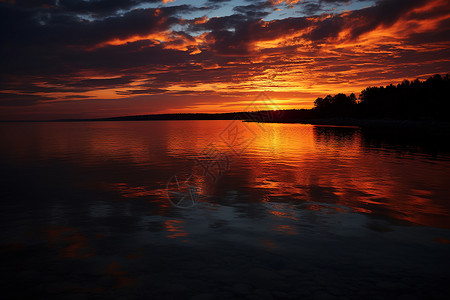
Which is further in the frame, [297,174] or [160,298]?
[297,174]

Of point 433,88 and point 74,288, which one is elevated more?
point 433,88

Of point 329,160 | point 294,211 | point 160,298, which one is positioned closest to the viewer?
point 160,298

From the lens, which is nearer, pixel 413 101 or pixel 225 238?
pixel 225 238

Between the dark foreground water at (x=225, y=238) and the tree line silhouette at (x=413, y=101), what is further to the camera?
the tree line silhouette at (x=413, y=101)

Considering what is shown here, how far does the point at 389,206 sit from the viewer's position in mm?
14328

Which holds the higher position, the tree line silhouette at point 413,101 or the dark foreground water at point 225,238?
the tree line silhouette at point 413,101

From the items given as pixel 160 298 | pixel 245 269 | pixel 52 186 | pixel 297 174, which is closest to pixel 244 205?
pixel 245 269

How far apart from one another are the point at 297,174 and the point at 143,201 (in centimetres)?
1239

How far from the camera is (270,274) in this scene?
7691 mm

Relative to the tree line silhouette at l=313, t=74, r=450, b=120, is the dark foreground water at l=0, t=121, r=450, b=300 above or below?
below

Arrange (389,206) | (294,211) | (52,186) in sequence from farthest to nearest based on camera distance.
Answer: (52,186) → (389,206) → (294,211)

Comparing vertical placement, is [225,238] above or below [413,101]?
below

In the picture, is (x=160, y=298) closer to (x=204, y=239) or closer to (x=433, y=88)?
(x=204, y=239)

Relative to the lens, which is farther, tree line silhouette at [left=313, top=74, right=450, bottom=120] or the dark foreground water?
tree line silhouette at [left=313, top=74, right=450, bottom=120]
